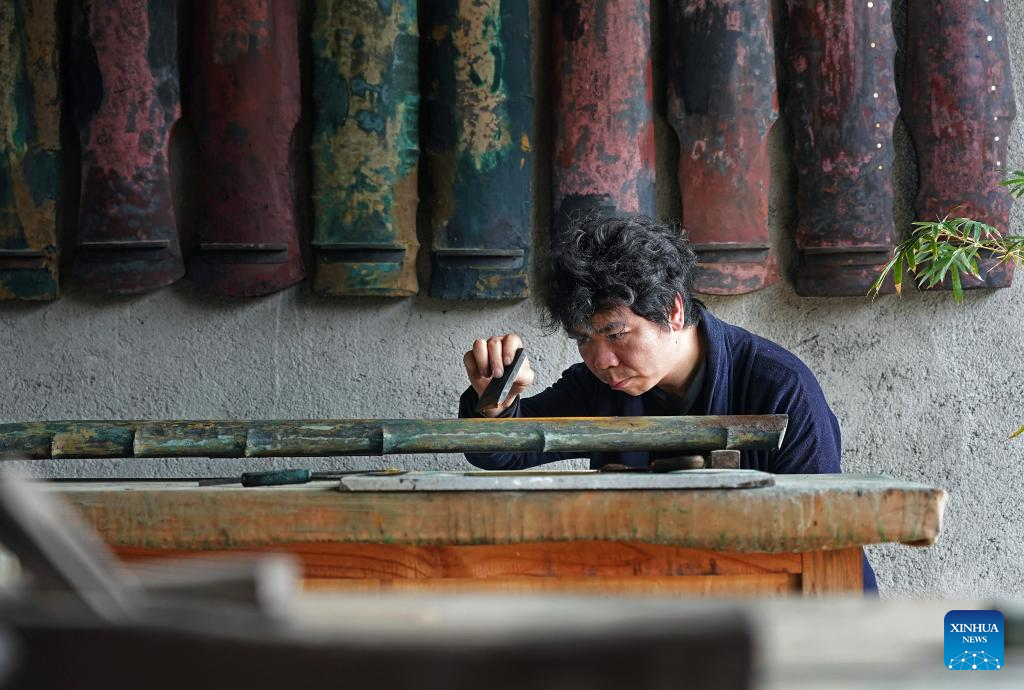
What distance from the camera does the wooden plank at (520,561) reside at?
141 cm

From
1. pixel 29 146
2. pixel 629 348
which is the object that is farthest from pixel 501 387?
pixel 29 146

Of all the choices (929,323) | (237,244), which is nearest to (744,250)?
(929,323)

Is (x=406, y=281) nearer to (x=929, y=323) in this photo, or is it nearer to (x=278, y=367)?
(x=278, y=367)

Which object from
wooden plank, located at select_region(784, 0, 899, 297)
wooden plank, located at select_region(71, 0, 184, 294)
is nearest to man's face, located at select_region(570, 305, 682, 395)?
wooden plank, located at select_region(784, 0, 899, 297)

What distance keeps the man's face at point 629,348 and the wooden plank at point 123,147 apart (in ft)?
3.79

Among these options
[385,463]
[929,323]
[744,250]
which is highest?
[744,250]

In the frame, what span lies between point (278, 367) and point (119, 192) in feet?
1.94

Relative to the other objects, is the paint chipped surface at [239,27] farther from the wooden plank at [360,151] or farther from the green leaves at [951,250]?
the green leaves at [951,250]

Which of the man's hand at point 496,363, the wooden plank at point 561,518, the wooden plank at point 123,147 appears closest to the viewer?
the wooden plank at point 561,518

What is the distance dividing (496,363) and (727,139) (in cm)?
100

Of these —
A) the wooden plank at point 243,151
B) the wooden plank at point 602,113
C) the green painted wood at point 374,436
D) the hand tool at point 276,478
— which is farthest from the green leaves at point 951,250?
the wooden plank at point 243,151

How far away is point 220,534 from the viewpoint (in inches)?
55.3

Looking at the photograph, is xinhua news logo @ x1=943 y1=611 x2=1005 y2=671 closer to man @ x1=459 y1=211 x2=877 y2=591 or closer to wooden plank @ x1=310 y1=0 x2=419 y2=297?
man @ x1=459 y1=211 x2=877 y2=591

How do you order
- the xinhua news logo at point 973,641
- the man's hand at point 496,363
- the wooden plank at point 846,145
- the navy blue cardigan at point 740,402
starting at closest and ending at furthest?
1. the xinhua news logo at point 973,641
2. the navy blue cardigan at point 740,402
3. the man's hand at point 496,363
4. the wooden plank at point 846,145
